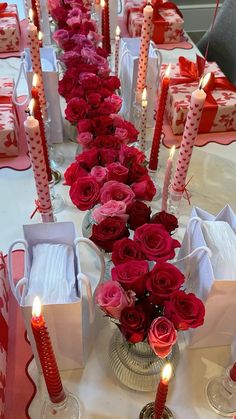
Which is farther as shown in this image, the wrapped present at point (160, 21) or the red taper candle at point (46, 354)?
the wrapped present at point (160, 21)

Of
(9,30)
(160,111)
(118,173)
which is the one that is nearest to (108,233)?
(118,173)

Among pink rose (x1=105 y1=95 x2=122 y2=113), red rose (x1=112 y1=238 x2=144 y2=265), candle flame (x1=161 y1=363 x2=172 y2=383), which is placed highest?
red rose (x1=112 y1=238 x2=144 y2=265)

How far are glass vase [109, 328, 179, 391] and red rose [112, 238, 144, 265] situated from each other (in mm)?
176

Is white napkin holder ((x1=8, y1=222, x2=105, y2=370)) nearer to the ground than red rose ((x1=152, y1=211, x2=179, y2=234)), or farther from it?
nearer to the ground

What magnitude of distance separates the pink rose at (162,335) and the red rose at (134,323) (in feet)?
0.04

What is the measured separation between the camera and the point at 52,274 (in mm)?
712

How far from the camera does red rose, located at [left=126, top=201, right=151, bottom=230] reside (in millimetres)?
747

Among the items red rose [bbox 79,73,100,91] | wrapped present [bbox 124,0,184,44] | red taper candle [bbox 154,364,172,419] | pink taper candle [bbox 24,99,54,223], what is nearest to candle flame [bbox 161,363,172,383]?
red taper candle [bbox 154,364,172,419]

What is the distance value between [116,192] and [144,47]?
1.66 ft

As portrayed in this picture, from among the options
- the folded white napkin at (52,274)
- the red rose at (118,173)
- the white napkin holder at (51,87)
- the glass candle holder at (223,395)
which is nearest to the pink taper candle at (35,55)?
the white napkin holder at (51,87)

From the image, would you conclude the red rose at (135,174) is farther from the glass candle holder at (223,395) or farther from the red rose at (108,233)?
the glass candle holder at (223,395)

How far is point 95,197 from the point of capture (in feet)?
2.58

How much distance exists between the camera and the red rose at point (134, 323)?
61cm

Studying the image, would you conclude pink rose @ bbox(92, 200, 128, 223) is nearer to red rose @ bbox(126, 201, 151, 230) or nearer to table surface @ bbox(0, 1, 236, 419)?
red rose @ bbox(126, 201, 151, 230)
